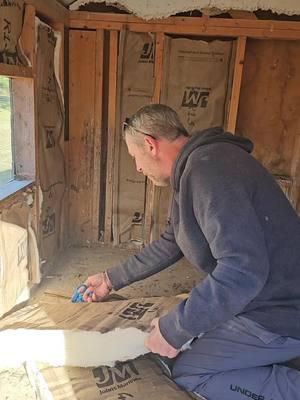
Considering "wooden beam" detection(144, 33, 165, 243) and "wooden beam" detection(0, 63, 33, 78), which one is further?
"wooden beam" detection(144, 33, 165, 243)

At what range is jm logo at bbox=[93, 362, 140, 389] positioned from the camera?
1275 millimetres

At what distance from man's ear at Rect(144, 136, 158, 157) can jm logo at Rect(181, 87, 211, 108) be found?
1925 millimetres

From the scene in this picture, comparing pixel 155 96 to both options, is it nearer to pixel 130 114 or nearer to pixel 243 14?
pixel 130 114

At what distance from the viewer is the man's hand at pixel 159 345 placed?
1.15m

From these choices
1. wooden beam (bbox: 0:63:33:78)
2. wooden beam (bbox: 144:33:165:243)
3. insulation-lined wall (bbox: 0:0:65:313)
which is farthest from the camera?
wooden beam (bbox: 144:33:165:243)

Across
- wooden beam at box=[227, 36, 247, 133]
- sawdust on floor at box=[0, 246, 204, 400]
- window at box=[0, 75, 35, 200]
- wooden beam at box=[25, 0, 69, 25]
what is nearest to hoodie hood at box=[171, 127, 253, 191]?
window at box=[0, 75, 35, 200]

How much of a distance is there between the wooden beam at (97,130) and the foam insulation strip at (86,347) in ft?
6.52

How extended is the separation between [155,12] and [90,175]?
137 centimetres

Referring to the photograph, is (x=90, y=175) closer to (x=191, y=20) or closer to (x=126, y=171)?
(x=126, y=171)

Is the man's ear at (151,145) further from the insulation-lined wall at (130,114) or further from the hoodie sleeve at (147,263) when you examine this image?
the insulation-lined wall at (130,114)

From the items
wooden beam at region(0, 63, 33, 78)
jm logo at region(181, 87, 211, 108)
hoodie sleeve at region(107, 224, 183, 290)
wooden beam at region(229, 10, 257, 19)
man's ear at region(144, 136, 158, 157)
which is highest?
wooden beam at region(229, 10, 257, 19)

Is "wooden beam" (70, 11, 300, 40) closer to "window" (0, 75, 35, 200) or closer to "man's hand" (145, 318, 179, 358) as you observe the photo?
"window" (0, 75, 35, 200)

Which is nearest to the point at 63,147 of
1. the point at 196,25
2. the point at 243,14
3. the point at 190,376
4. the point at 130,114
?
the point at 130,114

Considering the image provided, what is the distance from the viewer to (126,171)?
3.20m
